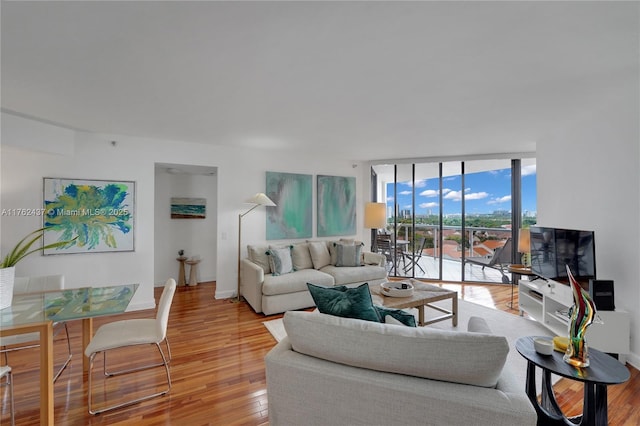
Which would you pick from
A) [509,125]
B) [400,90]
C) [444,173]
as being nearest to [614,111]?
[509,125]

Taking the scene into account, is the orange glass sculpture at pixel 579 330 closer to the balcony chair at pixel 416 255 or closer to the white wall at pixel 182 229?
the balcony chair at pixel 416 255

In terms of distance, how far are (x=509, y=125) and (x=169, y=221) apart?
5.65 meters

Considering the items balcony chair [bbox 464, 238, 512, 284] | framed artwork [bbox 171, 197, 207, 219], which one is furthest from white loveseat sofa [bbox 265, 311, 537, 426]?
balcony chair [bbox 464, 238, 512, 284]

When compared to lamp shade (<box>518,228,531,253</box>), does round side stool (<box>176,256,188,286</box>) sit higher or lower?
lower

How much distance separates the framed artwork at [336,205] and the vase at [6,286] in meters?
3.99

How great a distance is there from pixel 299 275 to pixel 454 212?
348 cm

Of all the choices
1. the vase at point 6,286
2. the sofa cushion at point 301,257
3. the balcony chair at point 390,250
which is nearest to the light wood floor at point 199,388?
the vase at point 6,286

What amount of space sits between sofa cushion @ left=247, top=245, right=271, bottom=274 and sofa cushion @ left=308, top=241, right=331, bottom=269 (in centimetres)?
77

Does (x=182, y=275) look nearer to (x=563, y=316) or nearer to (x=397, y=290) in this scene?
(x=397, y=290)

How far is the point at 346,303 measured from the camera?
1.66 m

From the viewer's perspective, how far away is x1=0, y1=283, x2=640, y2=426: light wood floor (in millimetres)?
1914

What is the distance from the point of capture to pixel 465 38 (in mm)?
1724

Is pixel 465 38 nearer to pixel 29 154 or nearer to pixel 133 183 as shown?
pixel 133 183

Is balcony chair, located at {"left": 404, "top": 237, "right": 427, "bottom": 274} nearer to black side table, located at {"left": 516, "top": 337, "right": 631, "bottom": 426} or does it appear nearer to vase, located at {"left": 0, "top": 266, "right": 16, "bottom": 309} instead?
black side table, located at {"left": 516, "top": 337, "right": 631, "bottom": 426}
